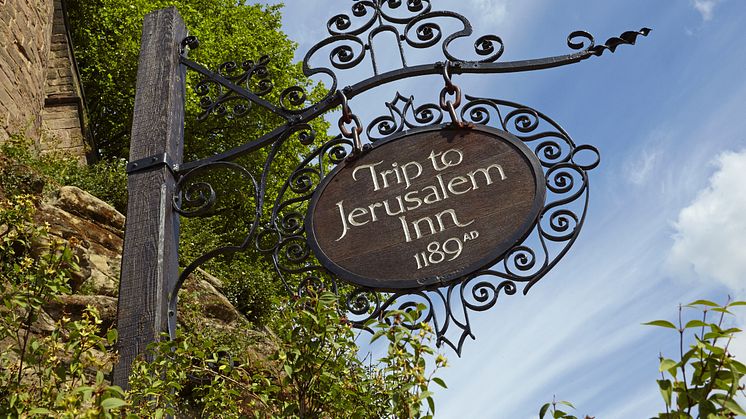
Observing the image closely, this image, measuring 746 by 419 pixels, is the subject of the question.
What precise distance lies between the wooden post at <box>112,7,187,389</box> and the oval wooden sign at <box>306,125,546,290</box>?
2.67ft

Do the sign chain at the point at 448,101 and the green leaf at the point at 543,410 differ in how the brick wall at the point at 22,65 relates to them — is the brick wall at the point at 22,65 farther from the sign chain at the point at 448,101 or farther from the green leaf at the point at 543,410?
the green leaf at the point at 543,410

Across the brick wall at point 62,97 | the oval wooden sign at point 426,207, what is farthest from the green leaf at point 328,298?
the brick wall at point 62,97

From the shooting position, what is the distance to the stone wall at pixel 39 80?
35.8 feet

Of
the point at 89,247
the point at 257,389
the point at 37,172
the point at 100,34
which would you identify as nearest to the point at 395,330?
the point at 257,389

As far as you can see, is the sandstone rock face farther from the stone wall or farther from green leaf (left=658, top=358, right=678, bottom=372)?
green leaf (left=658, top=358, right=678, bottom=372)

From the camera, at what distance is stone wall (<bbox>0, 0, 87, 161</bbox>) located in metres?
10.9

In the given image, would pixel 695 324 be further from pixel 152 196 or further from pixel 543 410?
pixel 152 196

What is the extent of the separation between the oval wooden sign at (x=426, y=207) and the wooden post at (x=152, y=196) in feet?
2.67

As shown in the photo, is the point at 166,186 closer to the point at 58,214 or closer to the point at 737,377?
the point at 737,377

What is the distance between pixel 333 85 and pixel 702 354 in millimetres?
3175

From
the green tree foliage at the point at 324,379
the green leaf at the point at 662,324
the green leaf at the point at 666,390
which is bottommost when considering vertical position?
the green leaf at the point at 666,390

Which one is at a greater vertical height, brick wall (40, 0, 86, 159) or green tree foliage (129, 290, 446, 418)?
brick wall (40, 0, 86, 159)

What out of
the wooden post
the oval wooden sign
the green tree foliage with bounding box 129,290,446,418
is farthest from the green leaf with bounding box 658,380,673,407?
the wooden post

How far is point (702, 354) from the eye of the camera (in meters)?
2.00
